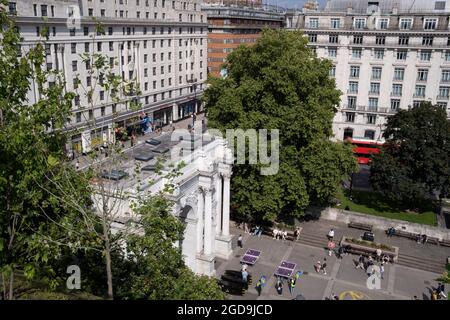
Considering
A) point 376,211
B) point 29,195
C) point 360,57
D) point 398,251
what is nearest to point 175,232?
point 29,195

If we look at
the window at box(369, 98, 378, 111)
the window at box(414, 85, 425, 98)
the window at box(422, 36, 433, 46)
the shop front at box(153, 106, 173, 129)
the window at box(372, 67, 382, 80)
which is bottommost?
the shop front at box(153, 106, 173, 129)

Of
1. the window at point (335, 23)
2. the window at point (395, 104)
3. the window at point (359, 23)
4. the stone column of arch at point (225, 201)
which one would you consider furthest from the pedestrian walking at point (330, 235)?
the window at point (335, 23)

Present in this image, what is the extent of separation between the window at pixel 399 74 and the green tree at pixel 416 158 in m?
20.0

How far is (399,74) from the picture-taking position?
199 feet

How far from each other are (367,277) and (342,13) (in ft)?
140

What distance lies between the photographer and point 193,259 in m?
31.3

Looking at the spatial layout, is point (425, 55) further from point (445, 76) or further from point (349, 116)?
point (349, 116)

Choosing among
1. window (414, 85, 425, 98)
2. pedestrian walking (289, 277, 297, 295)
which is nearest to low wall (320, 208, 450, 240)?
pedestrian walking (289, 277, 297, 295)

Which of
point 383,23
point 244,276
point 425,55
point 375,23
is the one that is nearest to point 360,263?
point 244,276

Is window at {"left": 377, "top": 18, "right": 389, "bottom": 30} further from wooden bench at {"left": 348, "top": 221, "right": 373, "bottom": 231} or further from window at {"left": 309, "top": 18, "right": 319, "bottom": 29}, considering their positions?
wooden bench at {"left": 348, "top": 221, "right": 373, "bottom": 231}

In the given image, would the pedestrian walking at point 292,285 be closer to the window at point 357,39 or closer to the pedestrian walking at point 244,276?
the pedestrian walking at point 244,276

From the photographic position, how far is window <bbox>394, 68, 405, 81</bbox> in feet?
198
